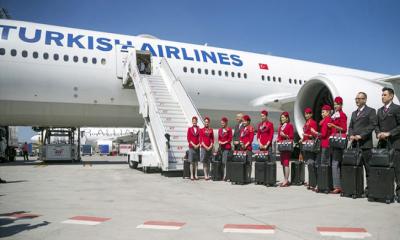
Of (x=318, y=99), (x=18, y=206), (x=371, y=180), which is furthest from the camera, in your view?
(x=318, y=99)

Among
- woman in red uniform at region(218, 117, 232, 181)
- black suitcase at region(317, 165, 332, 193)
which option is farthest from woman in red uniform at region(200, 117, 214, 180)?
black suitcase at region(317, 165, 332, 193)

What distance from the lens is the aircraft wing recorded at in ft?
49.8

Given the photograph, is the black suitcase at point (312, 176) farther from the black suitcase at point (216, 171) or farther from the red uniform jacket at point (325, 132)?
the black suitcase at point (216, 171)

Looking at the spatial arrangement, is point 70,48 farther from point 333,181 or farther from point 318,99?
point 333,181

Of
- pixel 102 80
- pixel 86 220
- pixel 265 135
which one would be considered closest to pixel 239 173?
pixel 265 135

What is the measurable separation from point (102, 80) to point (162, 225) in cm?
945

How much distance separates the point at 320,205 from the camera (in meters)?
5.29

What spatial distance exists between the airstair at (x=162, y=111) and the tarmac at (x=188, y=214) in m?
2.68

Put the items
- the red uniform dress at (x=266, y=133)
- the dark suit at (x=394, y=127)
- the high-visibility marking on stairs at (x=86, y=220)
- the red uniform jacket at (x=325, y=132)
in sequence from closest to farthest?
the high-visibility marking on stairs at (x=86, y=220), the dark suit at (x=394, y=127), the red uniform jacket at (x=325, y=132), the red uniform dress at (x=266, y=133)

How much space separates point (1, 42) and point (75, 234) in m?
9.95

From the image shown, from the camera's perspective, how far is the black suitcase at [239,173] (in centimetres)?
799

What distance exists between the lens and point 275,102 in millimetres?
15266

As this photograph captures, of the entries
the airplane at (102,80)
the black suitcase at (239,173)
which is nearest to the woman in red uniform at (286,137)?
the black suitcase at (239,173)

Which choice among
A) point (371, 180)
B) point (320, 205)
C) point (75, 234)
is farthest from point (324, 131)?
point (75, 234)
